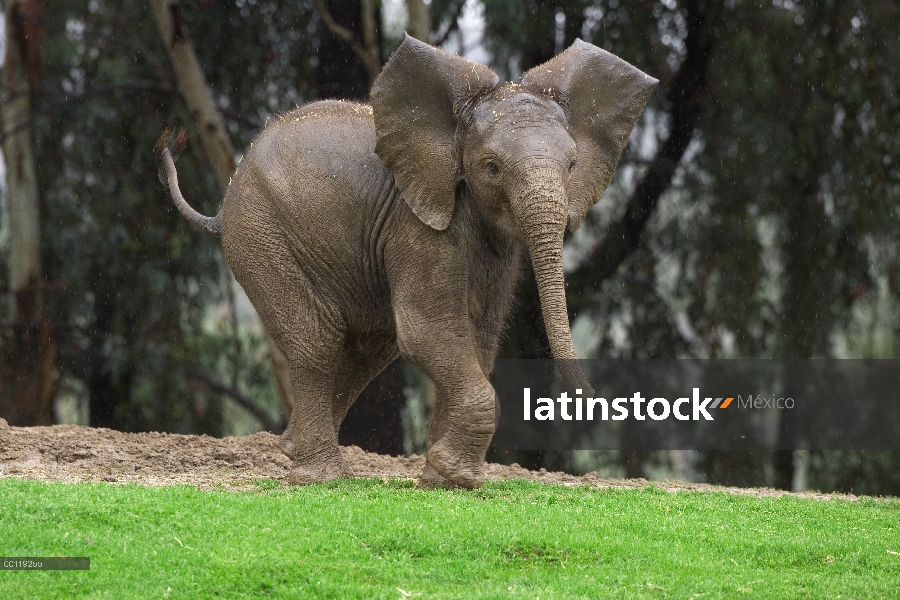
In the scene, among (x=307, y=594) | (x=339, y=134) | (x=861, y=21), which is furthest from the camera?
(x=861, y=21)

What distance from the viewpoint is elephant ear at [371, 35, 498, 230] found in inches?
313

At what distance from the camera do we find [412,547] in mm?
6344

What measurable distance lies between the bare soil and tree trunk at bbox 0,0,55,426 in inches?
208

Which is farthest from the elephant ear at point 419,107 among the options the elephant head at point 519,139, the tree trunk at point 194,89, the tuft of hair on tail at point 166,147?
the tree trunk at point 194,89

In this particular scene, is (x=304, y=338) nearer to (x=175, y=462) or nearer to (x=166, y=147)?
(x=175, y=462)

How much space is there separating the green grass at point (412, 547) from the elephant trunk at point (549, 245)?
100 cm

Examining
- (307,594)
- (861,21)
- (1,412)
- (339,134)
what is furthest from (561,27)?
(307,594)

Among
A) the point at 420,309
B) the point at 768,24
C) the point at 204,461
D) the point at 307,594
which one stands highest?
the point at 768,24

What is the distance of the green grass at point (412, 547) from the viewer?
5.84m

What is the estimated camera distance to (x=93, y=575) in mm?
5828

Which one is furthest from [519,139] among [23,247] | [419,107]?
[23,247]

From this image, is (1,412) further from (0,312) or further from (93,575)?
(93,575)

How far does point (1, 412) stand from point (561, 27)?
8.22 metres

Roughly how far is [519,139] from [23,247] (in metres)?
9.68
